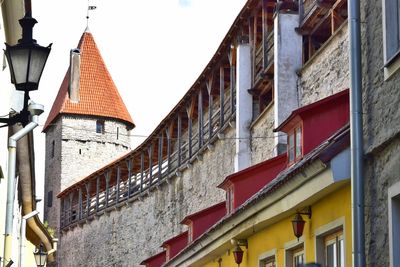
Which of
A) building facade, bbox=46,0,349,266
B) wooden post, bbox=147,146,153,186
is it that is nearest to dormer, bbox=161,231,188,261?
building facade, bbox=46,0,349,266

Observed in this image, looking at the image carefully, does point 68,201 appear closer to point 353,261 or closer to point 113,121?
point 113,121

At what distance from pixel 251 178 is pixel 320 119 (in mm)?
3657

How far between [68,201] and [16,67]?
4682cm

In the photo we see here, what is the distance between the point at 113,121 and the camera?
Result: 59.9 metres

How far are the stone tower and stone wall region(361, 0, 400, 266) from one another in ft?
168

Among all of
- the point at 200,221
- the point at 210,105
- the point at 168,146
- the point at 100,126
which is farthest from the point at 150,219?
the point at 200,221

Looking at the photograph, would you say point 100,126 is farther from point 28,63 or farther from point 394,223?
point 394,223

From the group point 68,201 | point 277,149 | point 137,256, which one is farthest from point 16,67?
point 68,201

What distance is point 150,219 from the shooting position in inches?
1534

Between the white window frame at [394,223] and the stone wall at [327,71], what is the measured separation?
10.3m

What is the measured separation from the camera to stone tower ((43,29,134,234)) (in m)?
59.2

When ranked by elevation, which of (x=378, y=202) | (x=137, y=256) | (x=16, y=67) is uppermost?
(x=16, y=67)

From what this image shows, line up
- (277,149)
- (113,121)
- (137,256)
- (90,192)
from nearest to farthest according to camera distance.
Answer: (277,149), (137,256), (90,192), (113,121)

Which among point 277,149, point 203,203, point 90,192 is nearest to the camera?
point 277,149
